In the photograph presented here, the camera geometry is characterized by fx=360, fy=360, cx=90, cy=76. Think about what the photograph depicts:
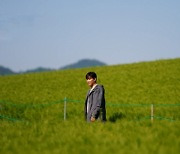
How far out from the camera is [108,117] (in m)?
13.3

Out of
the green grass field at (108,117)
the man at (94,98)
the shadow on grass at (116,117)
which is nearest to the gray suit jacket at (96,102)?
the man at (94,98)

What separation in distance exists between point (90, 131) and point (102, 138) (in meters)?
0.69

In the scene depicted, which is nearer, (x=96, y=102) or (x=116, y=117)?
(x=96, y=102)

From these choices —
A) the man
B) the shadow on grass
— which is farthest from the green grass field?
the man

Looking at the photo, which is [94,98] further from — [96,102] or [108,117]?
[108,117]

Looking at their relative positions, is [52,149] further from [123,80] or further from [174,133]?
[123,80]

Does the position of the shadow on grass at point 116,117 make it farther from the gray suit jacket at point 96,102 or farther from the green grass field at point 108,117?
the gray suit jacket at point 96,102

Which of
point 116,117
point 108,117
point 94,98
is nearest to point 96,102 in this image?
point 94,98

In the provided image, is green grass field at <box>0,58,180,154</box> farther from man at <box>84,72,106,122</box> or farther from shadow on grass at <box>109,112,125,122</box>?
man at <box>84,72,106,122</box>

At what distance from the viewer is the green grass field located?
4773mm

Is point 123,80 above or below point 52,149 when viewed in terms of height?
above

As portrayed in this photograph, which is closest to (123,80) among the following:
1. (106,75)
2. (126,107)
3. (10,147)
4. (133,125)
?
(106,75)

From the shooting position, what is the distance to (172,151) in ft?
13.5

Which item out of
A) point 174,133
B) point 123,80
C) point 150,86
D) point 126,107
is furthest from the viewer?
point 123,80
